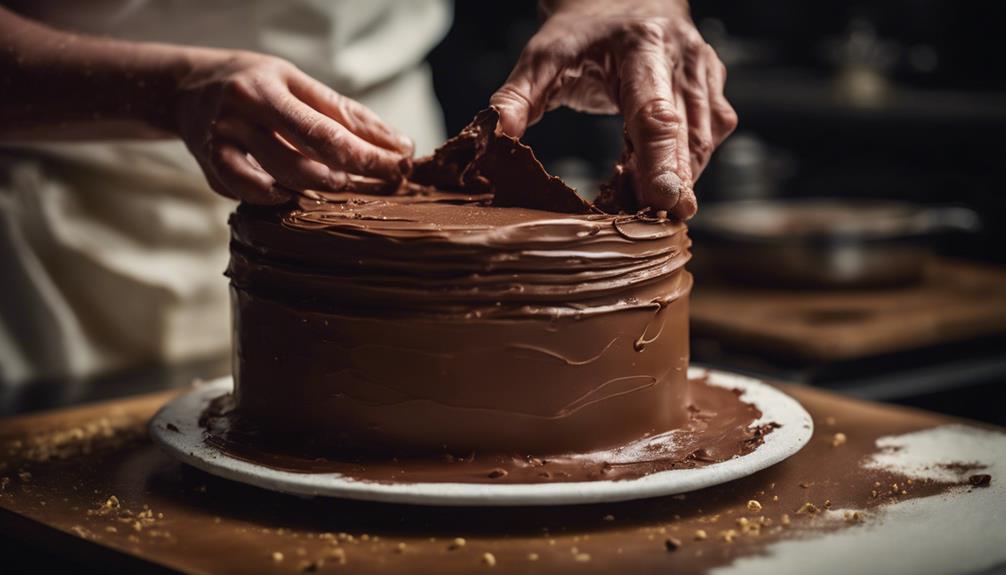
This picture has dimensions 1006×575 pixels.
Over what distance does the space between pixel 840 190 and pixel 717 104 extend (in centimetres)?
426

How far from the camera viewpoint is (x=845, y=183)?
5832mm

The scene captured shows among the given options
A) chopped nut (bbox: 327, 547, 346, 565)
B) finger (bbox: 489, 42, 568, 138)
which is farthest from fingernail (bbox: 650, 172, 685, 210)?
chopped nut (bbox: 327, 547, 346, 565)

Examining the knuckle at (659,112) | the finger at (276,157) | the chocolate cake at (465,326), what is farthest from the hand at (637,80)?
the finger at (276,157)

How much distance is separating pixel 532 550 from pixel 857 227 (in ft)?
6.66

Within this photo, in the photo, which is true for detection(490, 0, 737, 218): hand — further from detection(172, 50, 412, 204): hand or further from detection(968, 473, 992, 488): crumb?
detection(968, 473, 992, 488): crumb

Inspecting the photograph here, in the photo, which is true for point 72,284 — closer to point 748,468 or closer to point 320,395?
point 320,395

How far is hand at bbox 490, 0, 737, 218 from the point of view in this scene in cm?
156

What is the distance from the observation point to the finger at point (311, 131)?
1521mm

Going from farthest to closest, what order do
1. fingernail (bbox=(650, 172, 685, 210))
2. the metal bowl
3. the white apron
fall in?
the metal bowl, the white apron, fingernail (bbox=(650, 172, 685, 210))

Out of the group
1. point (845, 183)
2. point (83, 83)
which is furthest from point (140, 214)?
point (845, 183)

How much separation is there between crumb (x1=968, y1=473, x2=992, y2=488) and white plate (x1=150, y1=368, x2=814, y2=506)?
0.20 m

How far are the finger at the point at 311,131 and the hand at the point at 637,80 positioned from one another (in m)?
0.22

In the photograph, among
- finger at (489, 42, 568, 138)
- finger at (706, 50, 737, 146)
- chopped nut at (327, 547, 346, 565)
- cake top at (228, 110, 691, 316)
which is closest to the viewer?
chopped nut at (327, 547, 346, 565)

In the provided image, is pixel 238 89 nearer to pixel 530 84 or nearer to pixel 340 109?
pixel 340 109
